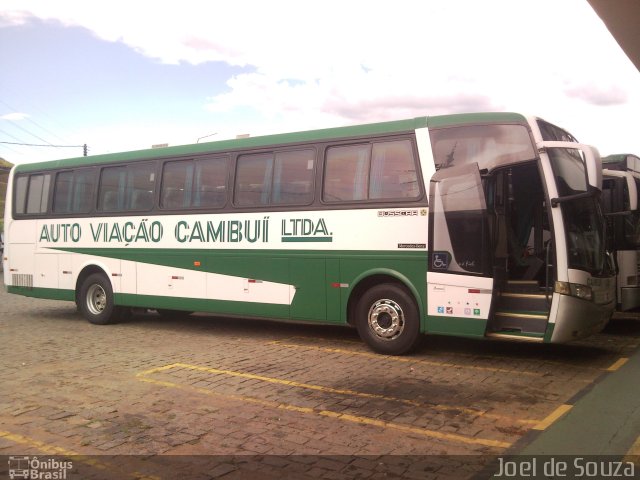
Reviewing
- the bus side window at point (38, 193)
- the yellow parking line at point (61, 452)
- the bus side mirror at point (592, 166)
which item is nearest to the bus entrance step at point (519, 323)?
the bus side mirror at point (592, 166)

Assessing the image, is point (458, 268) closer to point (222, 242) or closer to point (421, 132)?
point (421, 132)

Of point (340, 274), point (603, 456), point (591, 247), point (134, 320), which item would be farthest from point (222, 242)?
point (603, 456)

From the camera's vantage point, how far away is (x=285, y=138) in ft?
29.8

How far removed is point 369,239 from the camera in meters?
8.07

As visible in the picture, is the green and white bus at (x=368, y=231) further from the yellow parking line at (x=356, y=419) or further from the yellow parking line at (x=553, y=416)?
the yellow parking line at (x=356, y=419)

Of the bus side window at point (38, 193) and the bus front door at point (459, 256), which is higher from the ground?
the bus side window at point (38, 193)

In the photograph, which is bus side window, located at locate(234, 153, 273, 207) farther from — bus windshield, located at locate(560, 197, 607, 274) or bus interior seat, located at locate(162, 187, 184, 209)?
bus windshield, located at locate(560, 197, 607, 274)

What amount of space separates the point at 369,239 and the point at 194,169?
387 centimetres

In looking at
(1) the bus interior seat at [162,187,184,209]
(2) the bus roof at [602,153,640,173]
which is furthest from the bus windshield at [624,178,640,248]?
(1) the bus interior seat at [162,187,184,209]

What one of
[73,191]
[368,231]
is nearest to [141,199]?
[73,191]

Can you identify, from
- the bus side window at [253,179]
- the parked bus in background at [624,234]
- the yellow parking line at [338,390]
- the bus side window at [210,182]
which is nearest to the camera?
the yellow parking line at [338,390]

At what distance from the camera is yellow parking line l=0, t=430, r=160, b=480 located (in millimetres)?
4051

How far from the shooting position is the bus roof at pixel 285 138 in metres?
7.49

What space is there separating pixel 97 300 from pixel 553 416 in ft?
30.5
